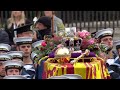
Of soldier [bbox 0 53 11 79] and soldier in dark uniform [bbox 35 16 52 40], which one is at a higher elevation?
soldier in dark uniform [bbox 35 16 52 40]

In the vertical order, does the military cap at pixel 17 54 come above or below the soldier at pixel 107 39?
below

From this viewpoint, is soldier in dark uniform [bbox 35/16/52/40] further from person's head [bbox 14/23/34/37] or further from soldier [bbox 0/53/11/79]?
soldier [bbox 0/53/11/79]

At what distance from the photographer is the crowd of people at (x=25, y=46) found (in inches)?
295

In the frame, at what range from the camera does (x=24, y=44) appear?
8.51 metres

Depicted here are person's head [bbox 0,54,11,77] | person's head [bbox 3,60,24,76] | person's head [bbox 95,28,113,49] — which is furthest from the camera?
person's head [bbox 95,28,113,49]

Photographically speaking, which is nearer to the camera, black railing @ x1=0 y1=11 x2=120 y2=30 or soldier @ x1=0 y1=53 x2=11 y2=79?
soldier @ x1=0 y1=53 x2=11 y2=79

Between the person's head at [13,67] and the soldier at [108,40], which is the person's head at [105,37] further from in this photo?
the person's head at [13,67]

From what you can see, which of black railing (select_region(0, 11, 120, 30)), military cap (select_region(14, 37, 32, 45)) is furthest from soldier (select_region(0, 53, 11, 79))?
black railing (select_region(0, 11, 120, 30))

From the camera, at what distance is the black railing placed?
504 inches

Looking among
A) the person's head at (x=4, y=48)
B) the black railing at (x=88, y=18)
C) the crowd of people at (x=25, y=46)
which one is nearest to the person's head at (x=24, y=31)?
the crowd of people at (x=25, y=46)

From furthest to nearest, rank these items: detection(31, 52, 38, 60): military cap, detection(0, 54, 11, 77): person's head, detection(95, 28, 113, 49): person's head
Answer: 1. detection(95, 28, 113, 49): person's head
2. detection(31, 52, 38, 60): military cap
3. detection(0, 54, 11, 77): person's head

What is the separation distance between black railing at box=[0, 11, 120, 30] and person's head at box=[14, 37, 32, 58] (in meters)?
4.02

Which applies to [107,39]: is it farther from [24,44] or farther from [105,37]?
[24,44]
